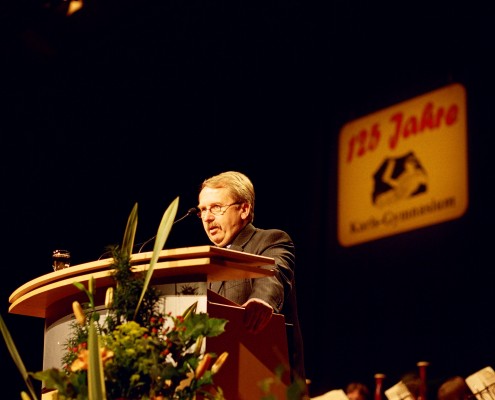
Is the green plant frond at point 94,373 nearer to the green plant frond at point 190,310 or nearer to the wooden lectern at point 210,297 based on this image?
the green plant frond at point 190,310

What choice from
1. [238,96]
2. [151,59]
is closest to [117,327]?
[151,59]

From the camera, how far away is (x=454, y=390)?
178 inches

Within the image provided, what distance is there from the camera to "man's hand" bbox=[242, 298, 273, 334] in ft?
6.66

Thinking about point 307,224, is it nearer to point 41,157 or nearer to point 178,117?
point 178,117

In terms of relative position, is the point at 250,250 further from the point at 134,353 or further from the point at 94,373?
the point at 94,373

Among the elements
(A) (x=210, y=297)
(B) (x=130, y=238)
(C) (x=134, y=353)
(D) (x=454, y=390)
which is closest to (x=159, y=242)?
(B) (x=130, y=238)

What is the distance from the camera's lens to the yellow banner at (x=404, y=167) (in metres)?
5.62

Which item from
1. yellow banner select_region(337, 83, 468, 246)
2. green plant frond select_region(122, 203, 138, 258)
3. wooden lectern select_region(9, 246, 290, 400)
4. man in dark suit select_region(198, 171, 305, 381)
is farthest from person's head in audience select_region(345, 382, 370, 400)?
green plant frond select_region(122, 203, 138, 258)

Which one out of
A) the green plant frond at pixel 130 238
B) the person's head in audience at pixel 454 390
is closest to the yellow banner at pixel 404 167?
the person's head in audience at pixel 454 390

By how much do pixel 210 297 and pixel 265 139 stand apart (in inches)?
176

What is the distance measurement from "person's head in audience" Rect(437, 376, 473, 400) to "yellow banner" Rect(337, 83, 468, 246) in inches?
51.4

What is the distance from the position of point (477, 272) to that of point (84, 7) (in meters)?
3.09

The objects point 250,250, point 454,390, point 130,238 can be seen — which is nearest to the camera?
point 130,238

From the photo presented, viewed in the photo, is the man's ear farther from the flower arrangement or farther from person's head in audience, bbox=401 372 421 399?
person's head in audience, bbox=401 372 421 399
